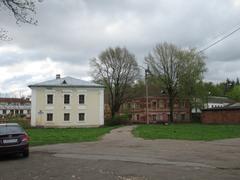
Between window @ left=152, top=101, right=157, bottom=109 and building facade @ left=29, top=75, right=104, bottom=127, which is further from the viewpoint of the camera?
window @ left=152, top=101, right=157, bottom=109

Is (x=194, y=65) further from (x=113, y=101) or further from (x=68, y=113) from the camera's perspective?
(x=68, y=113)

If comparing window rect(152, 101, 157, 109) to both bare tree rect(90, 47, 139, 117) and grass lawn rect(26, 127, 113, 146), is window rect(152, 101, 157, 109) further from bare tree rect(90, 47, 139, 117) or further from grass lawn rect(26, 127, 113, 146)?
grass lawn rect(26, 127, 113, 146)

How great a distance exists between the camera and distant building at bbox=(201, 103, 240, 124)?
64.7 m

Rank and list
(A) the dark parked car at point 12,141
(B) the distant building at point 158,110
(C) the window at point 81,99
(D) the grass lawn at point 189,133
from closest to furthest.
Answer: (A) the dark parked car at point 12,141 → (D) the grass lawn at point 189,133 → (C) the window at point 81,99 → (B) the distant building at point 158,110

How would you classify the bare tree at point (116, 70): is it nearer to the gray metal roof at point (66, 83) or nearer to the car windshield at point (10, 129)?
the gray metal roof at point (66, 83)

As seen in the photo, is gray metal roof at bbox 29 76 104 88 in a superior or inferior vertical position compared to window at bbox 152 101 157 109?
superior

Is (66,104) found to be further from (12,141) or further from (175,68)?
(12,141)

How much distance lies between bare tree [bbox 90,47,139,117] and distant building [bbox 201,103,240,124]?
15130 mm

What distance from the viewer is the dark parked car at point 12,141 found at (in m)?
14.9

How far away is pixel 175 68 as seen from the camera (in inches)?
2768

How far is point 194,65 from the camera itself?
226 ft

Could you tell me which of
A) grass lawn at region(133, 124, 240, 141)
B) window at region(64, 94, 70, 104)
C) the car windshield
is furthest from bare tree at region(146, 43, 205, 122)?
the car windshield

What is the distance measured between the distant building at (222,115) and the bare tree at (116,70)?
15130 mm

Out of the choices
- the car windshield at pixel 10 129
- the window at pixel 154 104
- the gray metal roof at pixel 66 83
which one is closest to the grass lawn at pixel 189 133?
the car windshield at pixel 10 129
